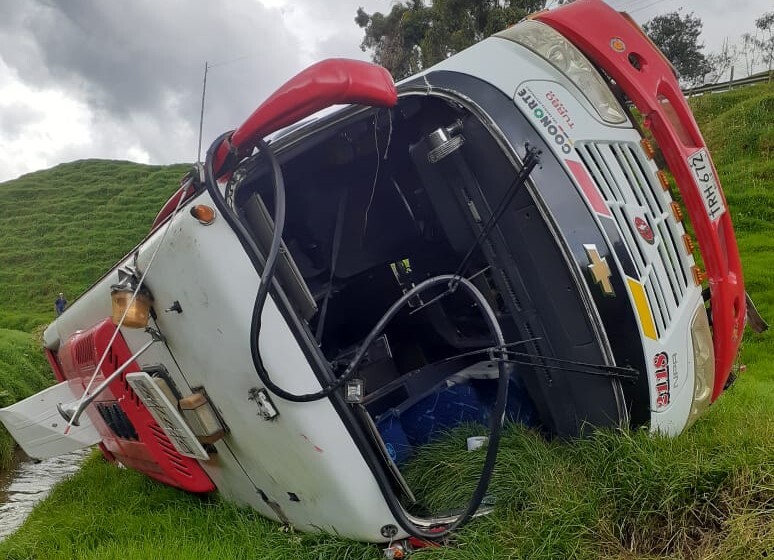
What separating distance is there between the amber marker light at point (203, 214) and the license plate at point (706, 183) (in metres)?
1.69

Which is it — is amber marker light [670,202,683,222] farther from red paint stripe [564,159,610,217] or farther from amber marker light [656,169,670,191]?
red paint stripe [564,159,610,217]

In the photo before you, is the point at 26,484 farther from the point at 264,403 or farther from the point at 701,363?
the point at 701,363

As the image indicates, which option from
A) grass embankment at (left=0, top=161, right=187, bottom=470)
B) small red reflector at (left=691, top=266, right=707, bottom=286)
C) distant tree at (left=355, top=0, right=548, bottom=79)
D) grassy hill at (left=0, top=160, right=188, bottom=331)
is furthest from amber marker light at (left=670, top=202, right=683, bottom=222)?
distant tree at (left=355, top=0, right=548, bottom=79)

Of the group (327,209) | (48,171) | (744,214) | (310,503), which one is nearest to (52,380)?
(327,209)

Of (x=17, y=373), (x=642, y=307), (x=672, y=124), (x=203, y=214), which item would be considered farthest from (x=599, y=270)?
(x=17, y=373)

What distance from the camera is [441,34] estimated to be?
22.0 m

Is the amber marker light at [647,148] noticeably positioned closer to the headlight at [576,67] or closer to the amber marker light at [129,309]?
the headlight at [576,67]

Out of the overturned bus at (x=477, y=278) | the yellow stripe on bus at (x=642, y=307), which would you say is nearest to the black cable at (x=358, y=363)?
the overturned bus at (x=477, y=278)

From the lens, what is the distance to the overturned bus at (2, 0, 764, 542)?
1.99 metres

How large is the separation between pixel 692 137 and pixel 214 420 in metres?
2.07

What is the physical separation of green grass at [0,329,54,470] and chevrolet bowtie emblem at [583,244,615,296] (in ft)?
21.8

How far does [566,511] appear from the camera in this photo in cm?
193

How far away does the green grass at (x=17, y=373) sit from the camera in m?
6.53

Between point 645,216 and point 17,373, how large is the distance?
322 inches
